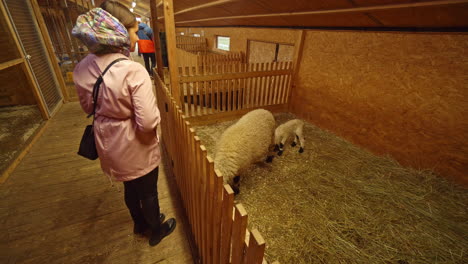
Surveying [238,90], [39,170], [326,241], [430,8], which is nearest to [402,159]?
[326,241]

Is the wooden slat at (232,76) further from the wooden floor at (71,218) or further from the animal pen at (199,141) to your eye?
the wooden floor at (71,218)

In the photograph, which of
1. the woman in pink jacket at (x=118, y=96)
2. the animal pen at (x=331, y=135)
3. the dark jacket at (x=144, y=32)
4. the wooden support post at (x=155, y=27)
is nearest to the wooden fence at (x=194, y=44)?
the dark jacket at (x=144, y=32)

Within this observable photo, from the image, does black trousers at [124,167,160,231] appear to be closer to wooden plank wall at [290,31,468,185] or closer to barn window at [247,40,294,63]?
wooden plank wall at [290,31,468,185]

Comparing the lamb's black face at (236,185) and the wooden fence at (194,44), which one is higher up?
the wooden fence at (194,44)

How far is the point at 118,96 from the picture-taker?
1.18 m

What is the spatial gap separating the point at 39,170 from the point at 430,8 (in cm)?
494

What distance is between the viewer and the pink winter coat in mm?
1176

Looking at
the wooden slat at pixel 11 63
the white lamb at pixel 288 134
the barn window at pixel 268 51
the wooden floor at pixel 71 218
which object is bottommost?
the wooden floor at pixel 71 218

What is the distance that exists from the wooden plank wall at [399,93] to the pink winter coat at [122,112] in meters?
3.75

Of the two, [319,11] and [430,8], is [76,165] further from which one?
[430,8]

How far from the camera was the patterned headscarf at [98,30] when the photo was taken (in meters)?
1.12

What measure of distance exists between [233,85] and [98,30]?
3520mm

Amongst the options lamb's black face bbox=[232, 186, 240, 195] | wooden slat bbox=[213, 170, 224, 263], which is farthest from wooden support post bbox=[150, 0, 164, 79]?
wooden slat bbox=[213, 170, 224, 263]

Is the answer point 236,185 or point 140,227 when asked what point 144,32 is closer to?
point 236,185
